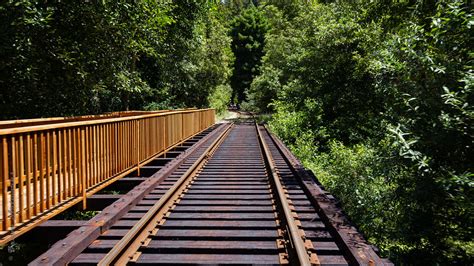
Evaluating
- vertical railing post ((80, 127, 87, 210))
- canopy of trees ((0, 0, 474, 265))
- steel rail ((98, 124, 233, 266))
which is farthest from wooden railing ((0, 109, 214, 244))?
canopy of trees ((0, 0, 474, 265))

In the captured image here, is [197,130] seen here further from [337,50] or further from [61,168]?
[61,168]

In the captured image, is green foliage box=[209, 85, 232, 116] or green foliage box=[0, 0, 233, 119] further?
green foliage box=[209, 85, 232, 116]

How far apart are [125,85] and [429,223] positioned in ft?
35.8

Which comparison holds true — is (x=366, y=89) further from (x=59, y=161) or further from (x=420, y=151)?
(x=59, y=161)

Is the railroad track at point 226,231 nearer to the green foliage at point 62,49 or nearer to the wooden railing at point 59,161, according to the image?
the wooden railing at point 59,161

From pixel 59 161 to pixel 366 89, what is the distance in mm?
16681

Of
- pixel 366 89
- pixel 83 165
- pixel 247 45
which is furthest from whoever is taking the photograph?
pixel 247 45

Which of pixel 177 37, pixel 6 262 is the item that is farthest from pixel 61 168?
pixel 177 37

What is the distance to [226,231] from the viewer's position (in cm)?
455

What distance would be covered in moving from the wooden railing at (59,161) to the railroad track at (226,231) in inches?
28.4

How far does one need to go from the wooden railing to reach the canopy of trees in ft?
12.3

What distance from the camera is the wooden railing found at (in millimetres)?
3688

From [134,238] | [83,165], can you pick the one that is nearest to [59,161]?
[83,165]

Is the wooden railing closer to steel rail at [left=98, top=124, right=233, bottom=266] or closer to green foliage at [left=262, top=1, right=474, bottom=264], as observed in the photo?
steel rail at [left=98, top=124, right=233, bottom=266]
